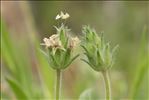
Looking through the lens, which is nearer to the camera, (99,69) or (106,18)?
(99,69)

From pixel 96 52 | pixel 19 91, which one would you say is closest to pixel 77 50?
pixel 19 91

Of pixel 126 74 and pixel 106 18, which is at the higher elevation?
pixel 106 18

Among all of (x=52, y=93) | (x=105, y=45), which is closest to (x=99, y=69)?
(x=105, y=45)

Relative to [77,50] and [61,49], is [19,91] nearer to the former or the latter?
[77,50]

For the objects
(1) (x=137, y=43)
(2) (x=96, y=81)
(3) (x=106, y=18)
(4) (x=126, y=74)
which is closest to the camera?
(2) (x=96, y=81)

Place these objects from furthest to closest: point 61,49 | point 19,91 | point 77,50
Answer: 1. point 77,50
2. point 19,91
3. point 61,49

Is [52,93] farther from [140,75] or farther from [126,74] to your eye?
[126,74]
